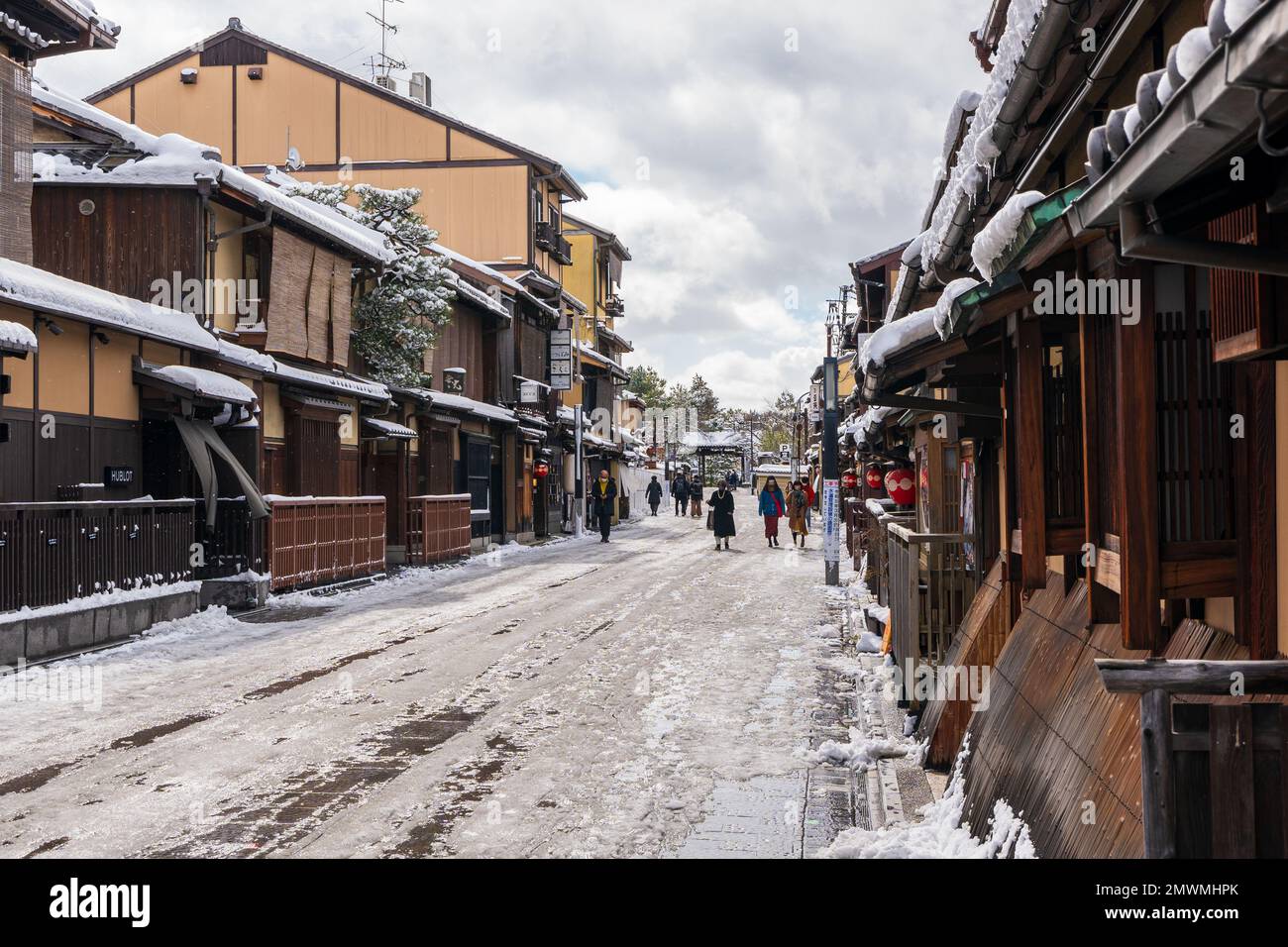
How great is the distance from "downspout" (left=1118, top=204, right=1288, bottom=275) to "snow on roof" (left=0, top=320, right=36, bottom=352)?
38.3 feet

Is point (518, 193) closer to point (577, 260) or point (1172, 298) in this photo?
point (577, 260)

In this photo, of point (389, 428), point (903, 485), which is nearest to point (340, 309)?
point (389, 428)

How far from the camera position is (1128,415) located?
416cm

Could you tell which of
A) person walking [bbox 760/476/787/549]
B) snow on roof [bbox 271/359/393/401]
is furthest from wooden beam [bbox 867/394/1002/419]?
person walking [bbox 760/476/787/549]

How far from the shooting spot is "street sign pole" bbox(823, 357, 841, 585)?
20953mm

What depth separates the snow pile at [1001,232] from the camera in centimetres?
461

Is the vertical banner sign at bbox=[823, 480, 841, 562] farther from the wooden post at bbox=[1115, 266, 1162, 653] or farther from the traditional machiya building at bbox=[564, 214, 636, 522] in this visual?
the traditional machiya building at bbox=[564, 214, 636, 522]

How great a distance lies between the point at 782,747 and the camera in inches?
330

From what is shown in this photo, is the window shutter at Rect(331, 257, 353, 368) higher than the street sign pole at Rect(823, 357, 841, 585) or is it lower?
higher

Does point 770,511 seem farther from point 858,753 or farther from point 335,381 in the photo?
point 858,753

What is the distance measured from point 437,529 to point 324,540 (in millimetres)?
6251

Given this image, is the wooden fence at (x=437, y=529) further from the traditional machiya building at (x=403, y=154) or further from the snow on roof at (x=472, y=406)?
the traditional machiya building at (x=403, y=154)

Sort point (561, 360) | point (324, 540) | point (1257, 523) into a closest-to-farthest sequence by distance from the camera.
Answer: point (1257, 523)
point (324, 540)
point (561, 360)
